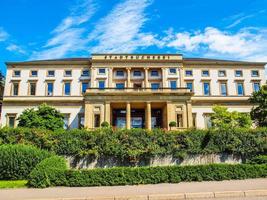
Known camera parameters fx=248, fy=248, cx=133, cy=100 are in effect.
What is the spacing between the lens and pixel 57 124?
3203 centimetres

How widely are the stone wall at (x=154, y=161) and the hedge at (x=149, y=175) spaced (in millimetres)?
6016

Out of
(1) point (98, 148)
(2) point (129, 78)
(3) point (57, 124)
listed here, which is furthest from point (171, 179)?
(2) point (129, 78)

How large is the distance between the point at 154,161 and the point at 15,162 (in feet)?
34.9

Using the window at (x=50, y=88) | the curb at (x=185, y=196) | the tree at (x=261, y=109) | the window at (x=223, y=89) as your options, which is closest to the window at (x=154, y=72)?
the window at (x=223, y=89)

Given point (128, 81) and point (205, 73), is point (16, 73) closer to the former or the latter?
point (128, 81)

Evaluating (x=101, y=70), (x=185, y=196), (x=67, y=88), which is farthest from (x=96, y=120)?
(x=185, y=196)

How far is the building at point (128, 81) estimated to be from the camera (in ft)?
142

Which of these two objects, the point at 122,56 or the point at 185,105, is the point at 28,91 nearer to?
the point at 122,56

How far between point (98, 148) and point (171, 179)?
818 centimetres

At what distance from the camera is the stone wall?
20.5 m

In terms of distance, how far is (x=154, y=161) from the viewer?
20797 millimetres

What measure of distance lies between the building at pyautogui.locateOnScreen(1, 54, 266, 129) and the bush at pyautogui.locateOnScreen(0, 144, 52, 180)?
26292 millimetres

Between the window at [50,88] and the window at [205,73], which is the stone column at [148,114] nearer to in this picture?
the window at [205,73]

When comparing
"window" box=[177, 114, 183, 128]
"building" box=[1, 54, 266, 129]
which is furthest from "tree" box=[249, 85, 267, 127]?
"window" box=[177, 114, 183, 128]
